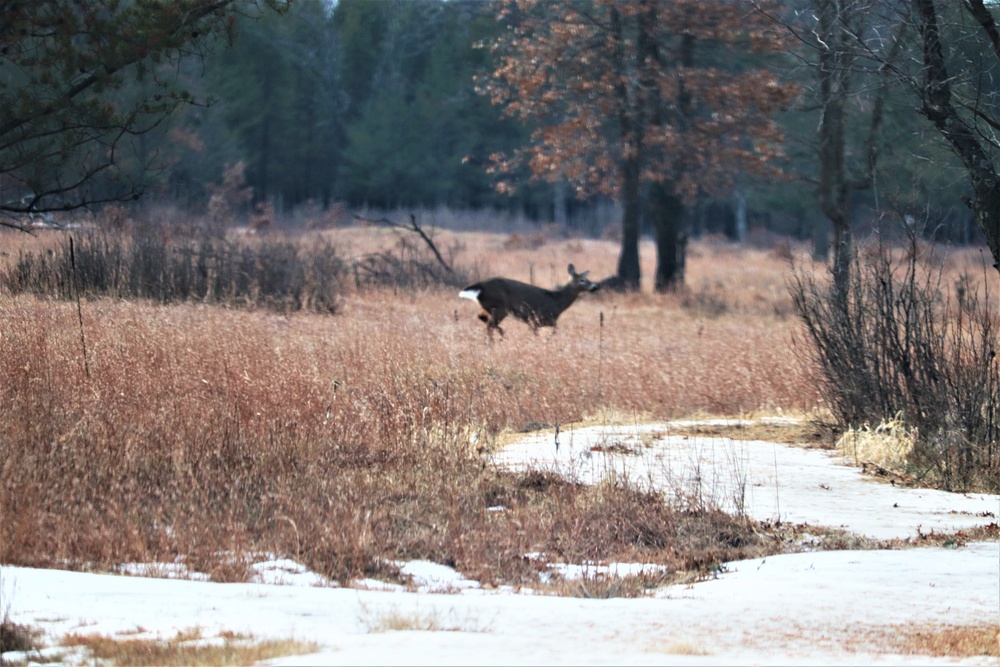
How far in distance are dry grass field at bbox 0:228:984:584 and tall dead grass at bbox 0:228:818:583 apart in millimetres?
21

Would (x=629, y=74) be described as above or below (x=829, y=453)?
above

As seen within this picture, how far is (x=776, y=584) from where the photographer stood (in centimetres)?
604

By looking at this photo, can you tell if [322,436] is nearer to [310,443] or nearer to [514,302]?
[310,443]

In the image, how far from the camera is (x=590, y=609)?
514 centimetres

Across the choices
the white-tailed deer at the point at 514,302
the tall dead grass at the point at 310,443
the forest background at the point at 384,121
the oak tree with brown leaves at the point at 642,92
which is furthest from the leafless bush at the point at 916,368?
the forest background at the point at 384,121

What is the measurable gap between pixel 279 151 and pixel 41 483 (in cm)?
5402

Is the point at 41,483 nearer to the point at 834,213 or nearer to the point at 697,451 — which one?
the point at 697,451

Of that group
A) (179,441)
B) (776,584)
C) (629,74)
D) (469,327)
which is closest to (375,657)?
(776,584)

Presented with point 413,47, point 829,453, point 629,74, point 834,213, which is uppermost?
point 413,47

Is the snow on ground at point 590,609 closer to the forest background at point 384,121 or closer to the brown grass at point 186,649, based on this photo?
the brown grass at point 186,649

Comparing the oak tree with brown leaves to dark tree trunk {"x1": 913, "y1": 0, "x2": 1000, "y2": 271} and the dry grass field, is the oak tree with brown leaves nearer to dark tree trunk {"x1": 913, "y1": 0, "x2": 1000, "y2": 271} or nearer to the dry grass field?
the dry grass field

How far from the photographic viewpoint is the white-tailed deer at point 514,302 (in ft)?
55.0

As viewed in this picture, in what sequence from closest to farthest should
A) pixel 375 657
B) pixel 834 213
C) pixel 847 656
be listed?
1. pixel 375 657
2. pixel 847 656
3. pixel 834 213

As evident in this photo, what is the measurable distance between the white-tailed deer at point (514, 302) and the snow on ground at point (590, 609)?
928cm
